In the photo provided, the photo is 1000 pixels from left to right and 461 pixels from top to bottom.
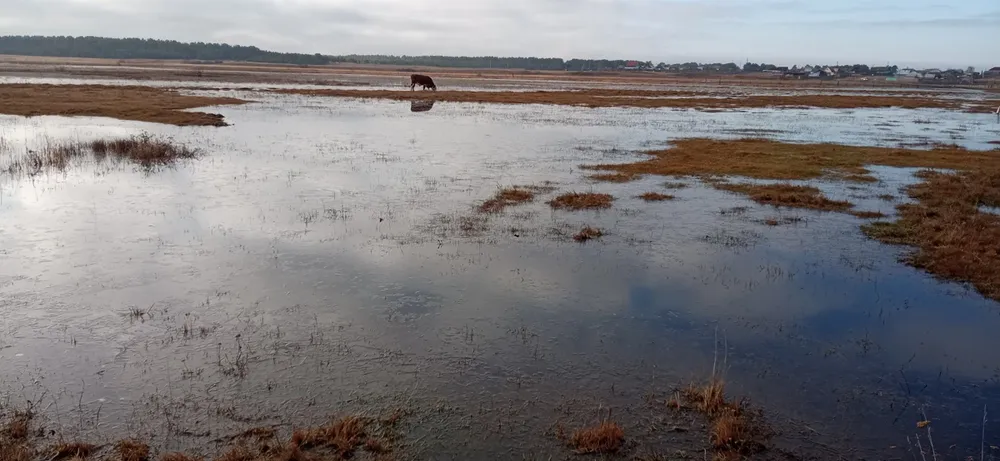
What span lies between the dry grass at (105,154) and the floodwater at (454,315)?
5.93 ft

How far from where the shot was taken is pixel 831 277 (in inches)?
480

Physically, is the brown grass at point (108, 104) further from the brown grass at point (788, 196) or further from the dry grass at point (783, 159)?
the brown grass at point (788, 196)

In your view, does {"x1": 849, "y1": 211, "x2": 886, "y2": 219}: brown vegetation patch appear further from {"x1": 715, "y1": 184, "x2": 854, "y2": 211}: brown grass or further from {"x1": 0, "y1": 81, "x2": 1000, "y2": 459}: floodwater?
{"x1": 0, "y1": 81, "x2": 1000, "y2": 459}: floodwater

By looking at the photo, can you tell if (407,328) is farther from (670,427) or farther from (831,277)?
(831,277)

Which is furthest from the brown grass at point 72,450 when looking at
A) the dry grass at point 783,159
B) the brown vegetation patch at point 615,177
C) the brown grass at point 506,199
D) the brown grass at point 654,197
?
the dry grass at point 783,159

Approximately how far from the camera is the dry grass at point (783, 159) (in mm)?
23469

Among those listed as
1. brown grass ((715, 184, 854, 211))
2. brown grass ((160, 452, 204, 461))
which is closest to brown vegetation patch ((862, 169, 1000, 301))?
brown grass ((715, 184, 854, 211))

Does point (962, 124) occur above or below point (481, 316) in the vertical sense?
above

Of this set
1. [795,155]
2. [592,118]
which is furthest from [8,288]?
[592,118]

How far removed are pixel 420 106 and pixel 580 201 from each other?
33.7m

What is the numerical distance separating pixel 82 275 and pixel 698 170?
1970cm

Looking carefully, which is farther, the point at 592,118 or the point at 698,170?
the point at 592,118

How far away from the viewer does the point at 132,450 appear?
6109 millimetres

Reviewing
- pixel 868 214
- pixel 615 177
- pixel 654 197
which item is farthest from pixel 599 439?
pixel 615 177
